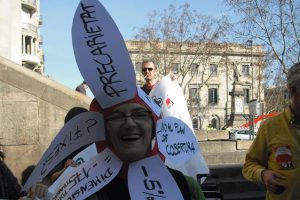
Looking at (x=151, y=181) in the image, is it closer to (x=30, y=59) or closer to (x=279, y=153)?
(x=279, y=153)

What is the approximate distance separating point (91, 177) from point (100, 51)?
1.50 feet

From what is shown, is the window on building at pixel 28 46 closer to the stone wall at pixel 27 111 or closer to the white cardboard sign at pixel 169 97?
the stone wall at pixel 27 111

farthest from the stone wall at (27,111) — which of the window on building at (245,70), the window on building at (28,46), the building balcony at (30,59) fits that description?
the window on building at (245,70)

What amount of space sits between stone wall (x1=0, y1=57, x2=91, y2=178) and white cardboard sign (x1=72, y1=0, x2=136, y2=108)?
4.75m

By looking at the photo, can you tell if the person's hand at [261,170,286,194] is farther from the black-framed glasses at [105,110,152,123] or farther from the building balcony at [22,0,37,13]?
the building balcony at [22,0,37,13]

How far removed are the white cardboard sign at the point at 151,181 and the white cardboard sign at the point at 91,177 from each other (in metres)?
0.07

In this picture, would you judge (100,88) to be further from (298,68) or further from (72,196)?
(298,68)

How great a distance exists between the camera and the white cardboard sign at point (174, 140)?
1.86 m

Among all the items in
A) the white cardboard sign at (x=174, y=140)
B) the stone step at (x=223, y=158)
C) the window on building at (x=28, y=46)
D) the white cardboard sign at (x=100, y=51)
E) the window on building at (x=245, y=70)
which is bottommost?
the stone step at (x=223, y=158)

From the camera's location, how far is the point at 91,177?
162 cm

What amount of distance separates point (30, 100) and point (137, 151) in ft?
16.4

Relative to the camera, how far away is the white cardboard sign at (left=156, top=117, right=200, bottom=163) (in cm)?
186

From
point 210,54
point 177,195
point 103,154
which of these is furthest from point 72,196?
point 210,54

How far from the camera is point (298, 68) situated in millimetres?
2840
